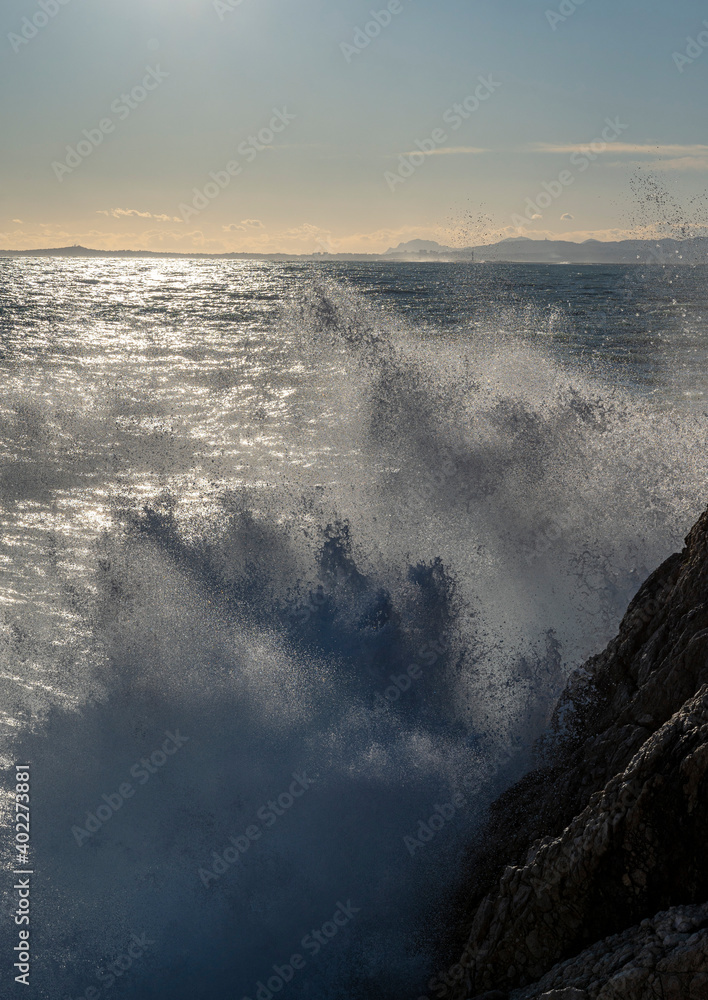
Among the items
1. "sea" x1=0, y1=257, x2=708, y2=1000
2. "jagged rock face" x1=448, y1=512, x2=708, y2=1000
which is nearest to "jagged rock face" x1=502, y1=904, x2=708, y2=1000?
"jagged rock face" x1=448, y1=512, x2=708, y2=1000

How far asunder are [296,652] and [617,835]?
16.3 feet

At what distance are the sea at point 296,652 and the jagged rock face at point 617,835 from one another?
2.93 ft

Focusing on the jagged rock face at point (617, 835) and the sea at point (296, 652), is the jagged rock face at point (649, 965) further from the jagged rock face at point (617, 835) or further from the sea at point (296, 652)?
the sea at point (296, 652)

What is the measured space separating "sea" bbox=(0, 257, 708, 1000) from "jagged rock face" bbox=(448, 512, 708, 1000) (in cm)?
89

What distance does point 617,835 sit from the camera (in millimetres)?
3668

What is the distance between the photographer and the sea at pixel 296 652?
5586 millimetres

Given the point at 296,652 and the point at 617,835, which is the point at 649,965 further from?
the point at 296,652

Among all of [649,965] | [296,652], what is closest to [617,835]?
[649,965]

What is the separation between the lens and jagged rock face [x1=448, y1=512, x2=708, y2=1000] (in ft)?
10.6

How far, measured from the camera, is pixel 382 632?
338 inches

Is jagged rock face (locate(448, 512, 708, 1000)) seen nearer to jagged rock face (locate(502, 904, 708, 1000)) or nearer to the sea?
jagged rock face (locate(502, 904, 708, 1000))

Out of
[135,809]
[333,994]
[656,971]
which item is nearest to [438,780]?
[333,994]

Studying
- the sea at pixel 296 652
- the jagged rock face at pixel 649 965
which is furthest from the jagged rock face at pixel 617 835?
the sea at pixel 296 652

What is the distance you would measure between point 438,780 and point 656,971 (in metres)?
3.66
